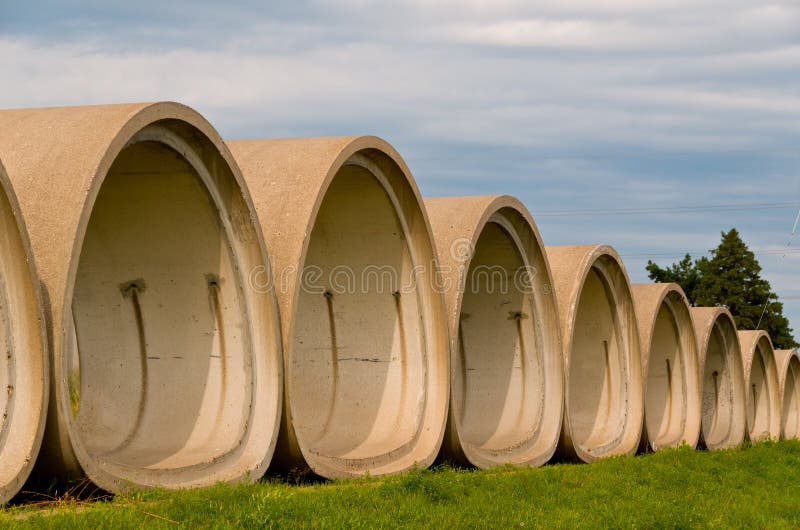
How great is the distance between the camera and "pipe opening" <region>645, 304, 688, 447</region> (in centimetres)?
2489

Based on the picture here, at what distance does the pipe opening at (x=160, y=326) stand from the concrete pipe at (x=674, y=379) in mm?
14823

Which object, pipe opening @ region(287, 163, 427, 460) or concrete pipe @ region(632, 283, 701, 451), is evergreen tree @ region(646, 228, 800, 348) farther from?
pipe opening @ region(287, 163, 427, 460)

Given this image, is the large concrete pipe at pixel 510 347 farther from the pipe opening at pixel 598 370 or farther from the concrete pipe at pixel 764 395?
the concrete pipe at pixel 764 395

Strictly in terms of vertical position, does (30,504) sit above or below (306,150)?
below

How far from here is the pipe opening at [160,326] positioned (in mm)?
10758

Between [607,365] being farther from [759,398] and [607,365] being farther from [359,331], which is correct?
[759,398]

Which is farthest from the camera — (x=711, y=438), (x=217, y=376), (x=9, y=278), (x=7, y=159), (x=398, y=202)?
(x=711, y=438)

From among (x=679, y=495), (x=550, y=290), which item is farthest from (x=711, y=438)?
(x=679, y=495)

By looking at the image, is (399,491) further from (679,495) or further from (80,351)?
(679,495)

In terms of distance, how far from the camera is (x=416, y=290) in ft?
46.0

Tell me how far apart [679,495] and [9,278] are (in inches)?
338

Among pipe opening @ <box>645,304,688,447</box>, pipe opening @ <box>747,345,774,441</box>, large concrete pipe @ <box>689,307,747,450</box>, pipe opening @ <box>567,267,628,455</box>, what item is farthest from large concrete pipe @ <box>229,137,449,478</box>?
pipe opening @ <box>747,345,774,441</box>

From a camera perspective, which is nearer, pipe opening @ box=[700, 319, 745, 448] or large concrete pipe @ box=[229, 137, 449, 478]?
large concrete pipe @ box=[229, 137, 449, 478]

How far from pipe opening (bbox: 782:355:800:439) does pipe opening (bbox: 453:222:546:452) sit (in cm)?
2376
